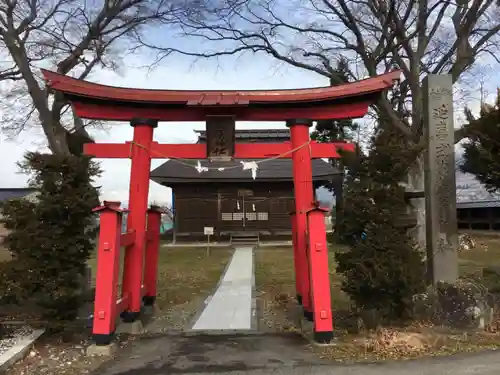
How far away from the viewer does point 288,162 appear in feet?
91.5

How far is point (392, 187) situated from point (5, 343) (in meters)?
6.15

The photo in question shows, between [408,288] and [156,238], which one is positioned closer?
[408,288]

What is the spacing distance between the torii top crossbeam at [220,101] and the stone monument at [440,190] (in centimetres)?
112

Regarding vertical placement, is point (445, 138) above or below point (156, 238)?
above

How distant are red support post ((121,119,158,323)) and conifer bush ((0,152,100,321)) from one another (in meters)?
1.11

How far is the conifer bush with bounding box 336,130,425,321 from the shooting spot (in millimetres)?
6836

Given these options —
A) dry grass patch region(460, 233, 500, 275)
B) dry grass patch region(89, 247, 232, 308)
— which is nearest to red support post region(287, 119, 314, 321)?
dry grass patch region(89, 247, 232, 308)

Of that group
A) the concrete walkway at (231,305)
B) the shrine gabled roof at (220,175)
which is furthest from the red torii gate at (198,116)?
the shrine gabled roof at (220,175)

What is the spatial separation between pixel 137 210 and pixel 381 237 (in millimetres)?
4231

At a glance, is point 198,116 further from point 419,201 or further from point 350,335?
point 419,201

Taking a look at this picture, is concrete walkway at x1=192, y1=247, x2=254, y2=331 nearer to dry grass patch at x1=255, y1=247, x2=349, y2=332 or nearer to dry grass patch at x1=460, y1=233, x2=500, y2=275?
dry grass patch at x1=255, y1=247, x2=349, y2=332

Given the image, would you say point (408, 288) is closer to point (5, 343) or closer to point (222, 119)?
point (222, 119)

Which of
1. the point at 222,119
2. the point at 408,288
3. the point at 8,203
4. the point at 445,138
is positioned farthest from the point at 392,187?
the point at 8,203

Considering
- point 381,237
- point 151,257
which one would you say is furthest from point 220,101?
point 151,257
